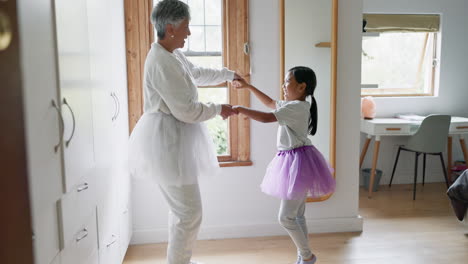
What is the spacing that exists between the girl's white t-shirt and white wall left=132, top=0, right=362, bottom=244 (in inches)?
23.0

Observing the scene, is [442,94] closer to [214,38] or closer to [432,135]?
[432,135]

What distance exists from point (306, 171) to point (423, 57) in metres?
3.24

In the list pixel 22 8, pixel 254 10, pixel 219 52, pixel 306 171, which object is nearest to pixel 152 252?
pixel 306 171

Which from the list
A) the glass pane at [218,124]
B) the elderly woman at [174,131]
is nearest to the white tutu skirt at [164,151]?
the elderly woman at [174,131]

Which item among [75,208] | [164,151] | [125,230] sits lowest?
[125,230]

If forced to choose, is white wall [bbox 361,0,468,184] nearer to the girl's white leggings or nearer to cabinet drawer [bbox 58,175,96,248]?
the girl's white leggings

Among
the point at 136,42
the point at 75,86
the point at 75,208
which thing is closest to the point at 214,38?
the point at 136,42

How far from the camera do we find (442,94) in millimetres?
4656

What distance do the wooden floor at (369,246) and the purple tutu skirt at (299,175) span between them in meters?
0.58

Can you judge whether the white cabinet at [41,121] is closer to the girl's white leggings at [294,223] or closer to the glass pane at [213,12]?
the girl's white leggings at [294,223]

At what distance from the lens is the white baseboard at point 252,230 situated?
2.88 m

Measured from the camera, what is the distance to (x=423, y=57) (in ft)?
15.4

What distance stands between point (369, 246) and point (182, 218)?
1.46 metres

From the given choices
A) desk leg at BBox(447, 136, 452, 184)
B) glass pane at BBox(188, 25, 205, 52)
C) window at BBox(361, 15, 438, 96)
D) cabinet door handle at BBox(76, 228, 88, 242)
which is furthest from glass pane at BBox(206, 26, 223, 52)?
desk leg at BBox(447, 136, 452, 184)
